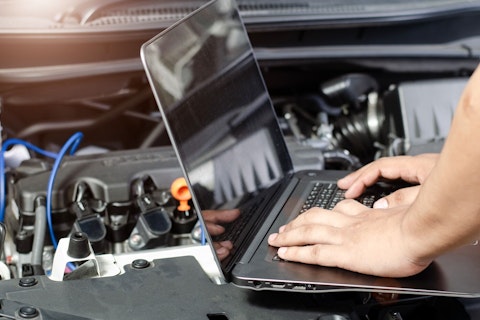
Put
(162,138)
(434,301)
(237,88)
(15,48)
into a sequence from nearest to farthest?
(434,301) → (237,88) → (15,48) → (162,138)

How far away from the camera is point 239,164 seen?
1.26 metres

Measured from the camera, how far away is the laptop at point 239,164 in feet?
3.26

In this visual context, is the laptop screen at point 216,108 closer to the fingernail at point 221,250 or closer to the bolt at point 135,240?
the fingernail at point 221,250

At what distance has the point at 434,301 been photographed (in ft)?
3.43

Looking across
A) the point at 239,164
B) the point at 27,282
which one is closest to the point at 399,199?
the point at 239,164

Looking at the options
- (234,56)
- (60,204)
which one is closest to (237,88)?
(234,56)

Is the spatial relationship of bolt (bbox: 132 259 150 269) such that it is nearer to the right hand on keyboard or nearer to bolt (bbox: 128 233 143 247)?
bolt (bbox: 128 233 143 247)

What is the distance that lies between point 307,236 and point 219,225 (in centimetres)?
13

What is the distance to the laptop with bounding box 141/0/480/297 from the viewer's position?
0.99 metres

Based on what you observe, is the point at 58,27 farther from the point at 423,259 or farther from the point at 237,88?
the point at 423,259

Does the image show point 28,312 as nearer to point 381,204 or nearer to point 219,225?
point 219,225

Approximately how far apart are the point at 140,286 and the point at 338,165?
70 cm

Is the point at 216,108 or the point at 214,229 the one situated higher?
the point at 216,108

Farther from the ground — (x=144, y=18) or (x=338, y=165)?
(x=144, y=18)
